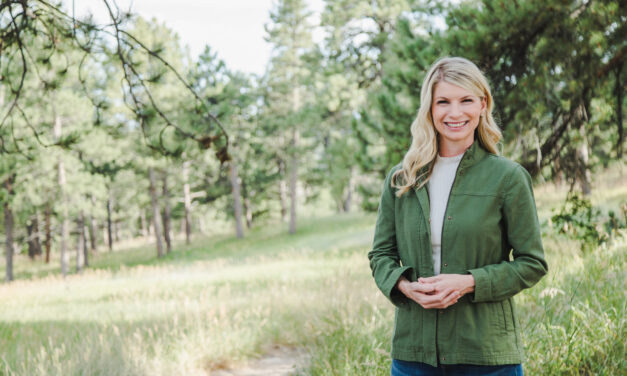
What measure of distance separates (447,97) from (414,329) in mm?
942

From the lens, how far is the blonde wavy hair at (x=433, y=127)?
6.21 ft

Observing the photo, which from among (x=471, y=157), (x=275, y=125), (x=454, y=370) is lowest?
(x=454, y=370)

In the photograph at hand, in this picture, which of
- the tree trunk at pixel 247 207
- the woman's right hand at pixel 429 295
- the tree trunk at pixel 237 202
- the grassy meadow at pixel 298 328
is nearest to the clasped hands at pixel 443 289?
the woman's right hand at pixel 429 295

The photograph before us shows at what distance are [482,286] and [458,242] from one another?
0.61ft

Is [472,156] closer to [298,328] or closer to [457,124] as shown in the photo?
[457,124]

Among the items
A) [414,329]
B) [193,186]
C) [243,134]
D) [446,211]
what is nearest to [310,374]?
[414,329]

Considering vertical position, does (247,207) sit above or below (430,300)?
above

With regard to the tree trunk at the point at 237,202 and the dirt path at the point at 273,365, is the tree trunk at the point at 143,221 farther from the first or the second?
the dirt path at the point at 273,365

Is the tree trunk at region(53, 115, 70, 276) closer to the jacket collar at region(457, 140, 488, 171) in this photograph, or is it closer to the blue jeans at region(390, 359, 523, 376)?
the blue jeans at region(390, 359, 523, 376)

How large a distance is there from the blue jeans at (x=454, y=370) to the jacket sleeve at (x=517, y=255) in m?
0.27

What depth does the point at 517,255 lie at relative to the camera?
1807 millimetres

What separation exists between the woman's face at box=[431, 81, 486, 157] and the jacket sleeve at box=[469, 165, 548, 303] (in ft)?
0.84

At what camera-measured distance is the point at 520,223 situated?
177 cm

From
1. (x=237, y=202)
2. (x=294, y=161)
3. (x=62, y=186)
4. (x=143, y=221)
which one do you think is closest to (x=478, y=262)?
(x=62, y=186)
